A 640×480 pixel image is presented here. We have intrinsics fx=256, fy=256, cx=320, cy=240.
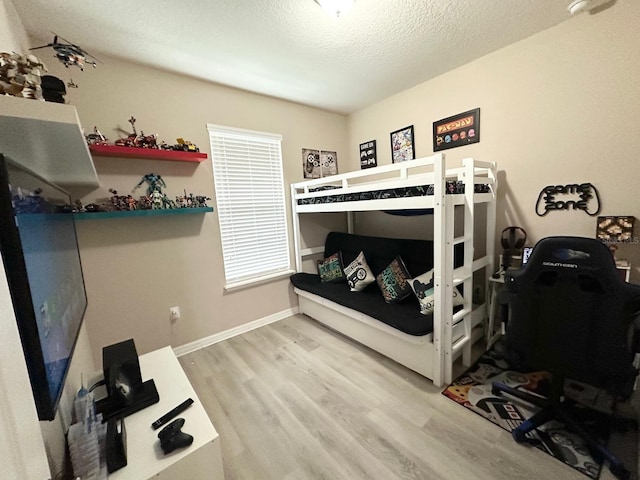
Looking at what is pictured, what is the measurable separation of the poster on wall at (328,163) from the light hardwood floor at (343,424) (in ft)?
7.11

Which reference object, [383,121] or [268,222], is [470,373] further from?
[383,121]

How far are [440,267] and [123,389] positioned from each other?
1867 millimetres

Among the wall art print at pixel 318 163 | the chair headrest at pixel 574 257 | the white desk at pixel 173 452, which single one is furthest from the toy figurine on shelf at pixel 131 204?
the chair headrest at pixel 574 257

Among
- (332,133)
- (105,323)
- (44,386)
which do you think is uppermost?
(332,133)

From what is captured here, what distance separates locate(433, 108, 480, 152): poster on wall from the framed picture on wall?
0.26 metres

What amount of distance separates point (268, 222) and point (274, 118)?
1.16 meters

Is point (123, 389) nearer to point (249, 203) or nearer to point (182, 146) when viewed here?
point (182, 146)

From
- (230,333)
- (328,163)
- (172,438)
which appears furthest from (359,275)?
(172,438)

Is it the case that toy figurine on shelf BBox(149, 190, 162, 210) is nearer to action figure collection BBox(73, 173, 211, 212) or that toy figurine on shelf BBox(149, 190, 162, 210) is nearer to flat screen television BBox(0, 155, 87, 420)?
action figure collection BBox(73, 173, 211, 212)

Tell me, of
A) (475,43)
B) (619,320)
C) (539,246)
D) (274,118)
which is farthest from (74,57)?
(619,320)

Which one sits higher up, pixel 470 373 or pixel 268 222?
pixel 268 222

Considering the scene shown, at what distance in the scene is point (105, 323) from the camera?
205cm

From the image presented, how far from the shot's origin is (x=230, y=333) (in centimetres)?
269

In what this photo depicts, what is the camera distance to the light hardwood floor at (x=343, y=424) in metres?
1.28
